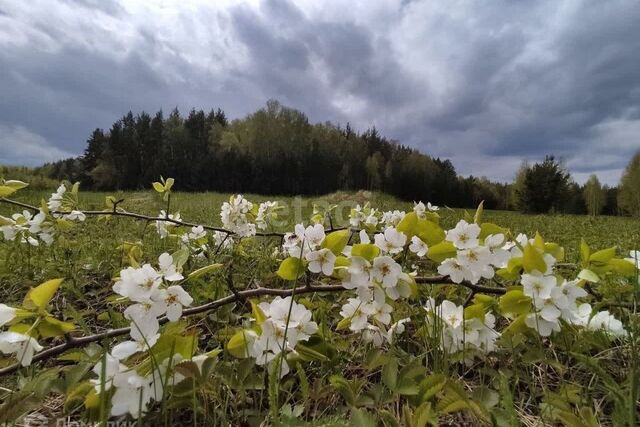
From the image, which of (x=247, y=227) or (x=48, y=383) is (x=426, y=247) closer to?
(x=48, y=383)

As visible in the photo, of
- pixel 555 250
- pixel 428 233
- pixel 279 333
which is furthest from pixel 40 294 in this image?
pixel 555 250

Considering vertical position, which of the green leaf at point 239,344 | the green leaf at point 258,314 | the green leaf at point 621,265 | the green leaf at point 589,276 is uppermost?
the green leaf at point 621,265

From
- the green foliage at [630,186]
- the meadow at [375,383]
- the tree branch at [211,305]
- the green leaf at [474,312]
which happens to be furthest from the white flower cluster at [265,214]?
the green foliage at [630,186]

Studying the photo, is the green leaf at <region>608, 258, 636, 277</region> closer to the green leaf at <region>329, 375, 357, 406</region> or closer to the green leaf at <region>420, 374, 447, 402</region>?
the green leaf at <region>420, 374, 447, 402</region>

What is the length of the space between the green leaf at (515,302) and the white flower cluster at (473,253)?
0.06 meters

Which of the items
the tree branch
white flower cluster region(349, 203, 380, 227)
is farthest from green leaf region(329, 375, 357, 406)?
white flower cluster region(349, 203, 380, 227)

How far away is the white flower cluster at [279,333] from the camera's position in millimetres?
870

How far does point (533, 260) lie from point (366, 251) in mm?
387

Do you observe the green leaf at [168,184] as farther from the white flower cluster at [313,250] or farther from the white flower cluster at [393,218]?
the white flower cluster at [313,250]

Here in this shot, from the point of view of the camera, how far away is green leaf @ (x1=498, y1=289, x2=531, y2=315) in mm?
961

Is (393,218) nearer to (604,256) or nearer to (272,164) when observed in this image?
(604,256)

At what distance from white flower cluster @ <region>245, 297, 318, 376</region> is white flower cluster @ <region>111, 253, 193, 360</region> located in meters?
0.17

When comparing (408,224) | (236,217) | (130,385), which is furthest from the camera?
(236,217)

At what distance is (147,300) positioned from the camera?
84cm
